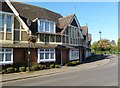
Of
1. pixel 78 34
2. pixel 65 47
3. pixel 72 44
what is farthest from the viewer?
pixel 78 34

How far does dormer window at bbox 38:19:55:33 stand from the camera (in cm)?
2575

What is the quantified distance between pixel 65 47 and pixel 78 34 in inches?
247

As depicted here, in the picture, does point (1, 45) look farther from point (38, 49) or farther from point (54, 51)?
point (54, 51)

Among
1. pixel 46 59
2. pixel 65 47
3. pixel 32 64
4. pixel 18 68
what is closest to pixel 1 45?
pixel 18 68

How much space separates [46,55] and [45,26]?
13.7 ft

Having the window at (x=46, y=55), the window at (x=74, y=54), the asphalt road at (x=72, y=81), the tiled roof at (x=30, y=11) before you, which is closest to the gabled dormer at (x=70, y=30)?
the window at (x=74, y=54)

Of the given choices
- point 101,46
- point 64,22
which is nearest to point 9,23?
point 64,22

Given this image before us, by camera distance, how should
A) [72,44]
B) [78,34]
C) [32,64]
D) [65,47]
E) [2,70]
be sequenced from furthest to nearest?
[78,34] < [72,44] < [65,47] < [32,64] < [2,70]

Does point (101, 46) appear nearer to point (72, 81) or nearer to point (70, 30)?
point (70, 30)

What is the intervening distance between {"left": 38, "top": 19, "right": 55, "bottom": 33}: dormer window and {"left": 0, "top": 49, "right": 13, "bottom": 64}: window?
569cm

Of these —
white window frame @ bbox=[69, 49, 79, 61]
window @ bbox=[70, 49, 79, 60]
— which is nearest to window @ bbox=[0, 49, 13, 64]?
white window frame @ bbox=[69, 49, 79, 61]

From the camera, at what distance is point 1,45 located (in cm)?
2073

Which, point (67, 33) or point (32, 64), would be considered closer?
point (32, 64)

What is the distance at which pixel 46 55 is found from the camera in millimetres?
25781
